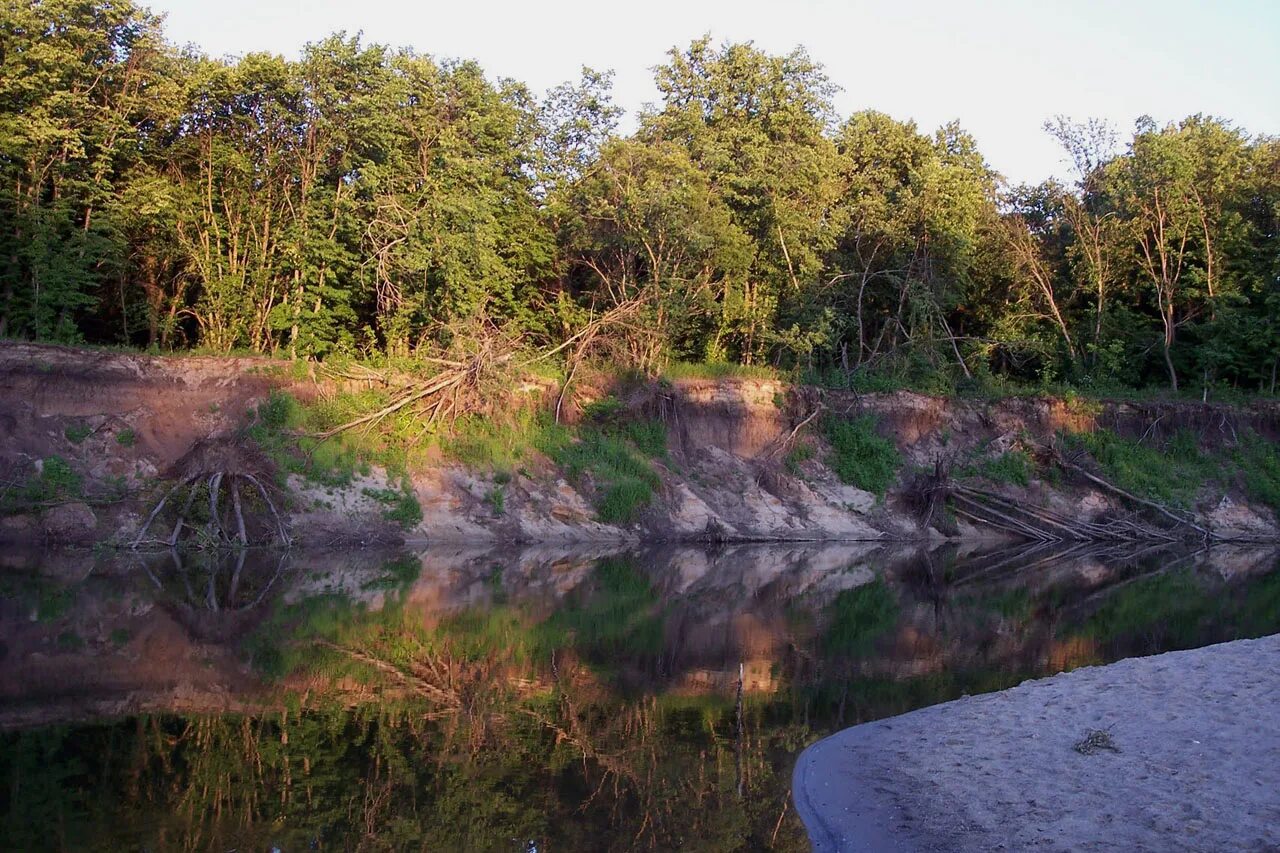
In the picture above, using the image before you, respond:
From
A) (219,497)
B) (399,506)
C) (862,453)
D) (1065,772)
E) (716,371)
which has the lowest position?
(399,506)

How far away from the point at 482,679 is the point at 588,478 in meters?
19.1

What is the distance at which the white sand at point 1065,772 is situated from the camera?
8859mm

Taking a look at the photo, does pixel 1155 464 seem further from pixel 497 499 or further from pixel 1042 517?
pixel 497 499

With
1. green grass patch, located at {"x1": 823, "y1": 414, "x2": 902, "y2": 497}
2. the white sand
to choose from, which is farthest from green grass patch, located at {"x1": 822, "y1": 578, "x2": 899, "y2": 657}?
green grass patch, located at {"x1": 823, "y1": 414, "x2": 902, "y2": 497}

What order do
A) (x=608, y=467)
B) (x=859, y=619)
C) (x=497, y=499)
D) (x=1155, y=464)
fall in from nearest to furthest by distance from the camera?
(x=859, y=619) < (x=497, y=499) < (x=608, y=467) < (x=1155, y=464)

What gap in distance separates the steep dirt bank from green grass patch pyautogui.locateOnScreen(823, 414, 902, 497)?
376mm

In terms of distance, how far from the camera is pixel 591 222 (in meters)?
38.3

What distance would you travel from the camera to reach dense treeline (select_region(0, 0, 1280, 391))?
107ft

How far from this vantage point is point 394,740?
39.5 ft

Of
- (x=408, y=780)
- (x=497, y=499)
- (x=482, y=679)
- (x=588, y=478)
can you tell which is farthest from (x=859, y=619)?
(x=588, y=478)

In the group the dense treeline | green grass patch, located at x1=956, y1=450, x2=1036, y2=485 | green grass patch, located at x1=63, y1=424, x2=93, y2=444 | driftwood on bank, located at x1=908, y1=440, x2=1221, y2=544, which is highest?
the dense treeline

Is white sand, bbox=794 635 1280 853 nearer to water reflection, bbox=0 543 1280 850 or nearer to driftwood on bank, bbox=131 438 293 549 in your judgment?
water reflection, bbox=0 543 1280 850

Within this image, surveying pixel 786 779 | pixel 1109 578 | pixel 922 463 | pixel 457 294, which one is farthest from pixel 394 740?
pixel 922 463

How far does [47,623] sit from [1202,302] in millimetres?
44909
